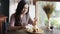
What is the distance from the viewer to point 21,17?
2129 millimetres

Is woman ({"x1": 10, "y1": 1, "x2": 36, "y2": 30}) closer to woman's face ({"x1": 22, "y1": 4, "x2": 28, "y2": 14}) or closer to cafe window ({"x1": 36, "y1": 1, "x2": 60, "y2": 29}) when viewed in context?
woman's face ({"x1": 22, "y1": 4, "x2": 28, "y2": 14})

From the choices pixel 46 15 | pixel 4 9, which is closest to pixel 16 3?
pixel 4 9

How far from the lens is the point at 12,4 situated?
2090 millimetres

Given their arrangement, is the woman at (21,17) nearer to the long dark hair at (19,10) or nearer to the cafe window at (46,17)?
the long dark hair at (19,10)

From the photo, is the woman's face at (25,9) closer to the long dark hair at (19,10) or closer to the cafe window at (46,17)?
the long dark hair at (19,10)

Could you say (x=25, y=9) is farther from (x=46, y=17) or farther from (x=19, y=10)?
(x=46, y=17)

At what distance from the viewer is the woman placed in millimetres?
2105

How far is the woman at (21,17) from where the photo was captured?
6.91ft

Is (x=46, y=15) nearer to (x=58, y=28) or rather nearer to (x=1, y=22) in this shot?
(x=58, y=28)

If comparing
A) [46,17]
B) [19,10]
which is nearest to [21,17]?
[19,10]

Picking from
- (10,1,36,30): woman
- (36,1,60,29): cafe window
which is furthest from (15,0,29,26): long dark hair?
(36,1,60,29): cafe window

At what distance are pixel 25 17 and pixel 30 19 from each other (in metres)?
0.08

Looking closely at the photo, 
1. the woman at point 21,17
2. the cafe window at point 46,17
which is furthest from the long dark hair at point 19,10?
the cafe window at point 46,17

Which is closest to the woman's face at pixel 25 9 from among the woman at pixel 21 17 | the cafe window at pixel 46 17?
the woman at pixel 21 17
